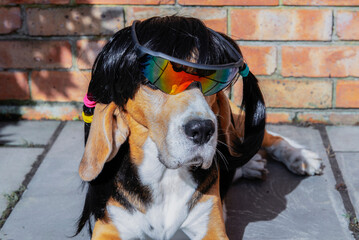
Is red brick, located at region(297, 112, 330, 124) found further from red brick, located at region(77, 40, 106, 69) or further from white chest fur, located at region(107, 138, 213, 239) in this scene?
white chest fur, located at region(107, 138, 213, 239)

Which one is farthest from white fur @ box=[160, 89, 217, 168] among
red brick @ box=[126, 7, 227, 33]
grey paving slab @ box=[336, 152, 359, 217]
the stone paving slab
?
red brick @ box=[126, 7, 227, 33]

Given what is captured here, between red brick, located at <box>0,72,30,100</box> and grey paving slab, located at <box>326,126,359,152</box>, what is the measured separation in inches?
81.8

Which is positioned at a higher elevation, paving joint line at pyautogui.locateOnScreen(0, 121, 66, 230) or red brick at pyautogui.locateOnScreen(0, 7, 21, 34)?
red brick at pyautogui.locateOnScreen(0, 7, 21, 34)

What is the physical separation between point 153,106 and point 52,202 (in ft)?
3.73

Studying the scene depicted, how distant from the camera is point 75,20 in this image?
3918 mm

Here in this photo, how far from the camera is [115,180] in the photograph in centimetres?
270

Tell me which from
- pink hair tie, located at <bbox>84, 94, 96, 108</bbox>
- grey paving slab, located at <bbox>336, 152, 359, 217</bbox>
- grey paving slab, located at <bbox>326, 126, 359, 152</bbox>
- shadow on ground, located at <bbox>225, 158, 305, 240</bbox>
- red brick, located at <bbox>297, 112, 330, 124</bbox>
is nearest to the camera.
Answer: pink hair tie, located at <bbox>84, 94, 96, 108</bbox>

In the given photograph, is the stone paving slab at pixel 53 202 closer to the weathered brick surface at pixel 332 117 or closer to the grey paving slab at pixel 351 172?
the grey paving slab at pixel 351 172

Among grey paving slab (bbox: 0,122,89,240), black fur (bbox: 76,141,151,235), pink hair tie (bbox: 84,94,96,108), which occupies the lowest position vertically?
grey paving slab (bbox: 0,122,89,240)

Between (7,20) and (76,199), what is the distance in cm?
142

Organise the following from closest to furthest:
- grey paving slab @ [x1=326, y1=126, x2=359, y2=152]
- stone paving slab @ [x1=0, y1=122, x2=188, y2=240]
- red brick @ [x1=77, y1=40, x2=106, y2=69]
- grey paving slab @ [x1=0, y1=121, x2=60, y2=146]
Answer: stone paving slab @ [x1=0, y1=122, x2=188, y2=240], grey paving slab @ [x1=326, y1=126, x2=359, y2=152], grey paving slab @ [x1=0, y1=121, x2=60, y2=146], red brick @ [x1=77, y1=40, x2=106, y2=69]

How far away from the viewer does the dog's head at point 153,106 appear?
7.47ft

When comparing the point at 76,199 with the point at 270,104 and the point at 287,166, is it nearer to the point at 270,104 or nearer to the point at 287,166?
the point at 287,166

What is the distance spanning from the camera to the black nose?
7.25 ft
